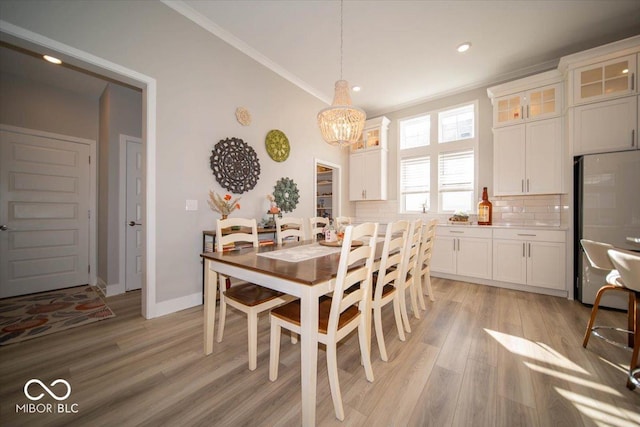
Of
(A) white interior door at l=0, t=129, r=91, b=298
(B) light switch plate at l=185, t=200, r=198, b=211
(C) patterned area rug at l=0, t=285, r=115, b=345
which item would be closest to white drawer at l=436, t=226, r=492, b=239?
(B) light switch plate at l=185, t=200, r=198, b=211

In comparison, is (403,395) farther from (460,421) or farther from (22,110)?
(22,110)

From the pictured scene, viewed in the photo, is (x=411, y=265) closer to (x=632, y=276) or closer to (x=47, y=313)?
(x=632, y=276)

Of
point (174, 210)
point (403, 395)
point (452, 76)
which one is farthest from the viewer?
point (452, 76)

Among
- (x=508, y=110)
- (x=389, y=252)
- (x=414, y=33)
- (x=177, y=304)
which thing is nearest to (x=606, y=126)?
(x=508, y=110)

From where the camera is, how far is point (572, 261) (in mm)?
2975

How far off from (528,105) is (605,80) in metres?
0.71

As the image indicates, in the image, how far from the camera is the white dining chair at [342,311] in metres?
1.25

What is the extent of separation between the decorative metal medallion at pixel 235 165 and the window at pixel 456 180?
3280 mm

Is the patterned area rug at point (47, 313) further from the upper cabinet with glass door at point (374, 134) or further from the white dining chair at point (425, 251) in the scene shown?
the upper cabinet with glass door at point (374, 134)

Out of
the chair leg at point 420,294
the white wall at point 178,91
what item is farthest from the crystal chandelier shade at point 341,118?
the chair leg at point 420,294

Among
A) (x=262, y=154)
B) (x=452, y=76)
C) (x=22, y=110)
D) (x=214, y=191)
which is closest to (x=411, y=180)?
(x=452, y=76)

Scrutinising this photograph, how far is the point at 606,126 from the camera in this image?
109 inches

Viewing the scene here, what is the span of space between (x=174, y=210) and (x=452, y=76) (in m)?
4.38

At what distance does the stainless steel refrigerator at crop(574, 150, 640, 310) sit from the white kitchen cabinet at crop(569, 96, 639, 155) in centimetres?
17
